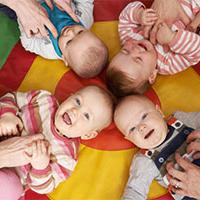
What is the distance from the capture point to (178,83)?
5.65ft

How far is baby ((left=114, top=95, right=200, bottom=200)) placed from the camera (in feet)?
4.84

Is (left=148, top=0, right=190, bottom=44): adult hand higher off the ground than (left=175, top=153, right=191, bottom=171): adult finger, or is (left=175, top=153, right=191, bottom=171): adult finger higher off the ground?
(left=148, top=0, right=190, bottom=44): adult hand

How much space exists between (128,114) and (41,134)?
29cm

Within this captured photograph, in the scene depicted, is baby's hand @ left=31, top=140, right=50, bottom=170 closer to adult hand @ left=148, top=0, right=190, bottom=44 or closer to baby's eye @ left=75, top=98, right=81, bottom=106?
baby's eye @ left=75, top=98, right=81, bottom=106

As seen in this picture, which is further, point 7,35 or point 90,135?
point 7,35

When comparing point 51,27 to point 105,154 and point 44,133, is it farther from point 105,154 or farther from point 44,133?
point 105,154

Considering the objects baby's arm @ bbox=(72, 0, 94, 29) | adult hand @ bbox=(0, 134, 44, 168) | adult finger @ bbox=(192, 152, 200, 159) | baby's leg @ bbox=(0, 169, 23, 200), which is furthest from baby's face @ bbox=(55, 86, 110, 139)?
baby's arm @ bbox=(72, 0, 94, 29)

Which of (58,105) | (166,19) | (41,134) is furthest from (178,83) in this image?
(41,134)

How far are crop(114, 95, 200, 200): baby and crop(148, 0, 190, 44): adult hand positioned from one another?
0.34 meters

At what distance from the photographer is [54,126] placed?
152cm

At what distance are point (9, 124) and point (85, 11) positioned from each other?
0.62 metres

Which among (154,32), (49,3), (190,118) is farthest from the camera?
(49,3)

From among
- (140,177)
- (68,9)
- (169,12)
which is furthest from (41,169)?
(169,12)

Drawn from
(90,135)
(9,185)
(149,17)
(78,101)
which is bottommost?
(9,185)
